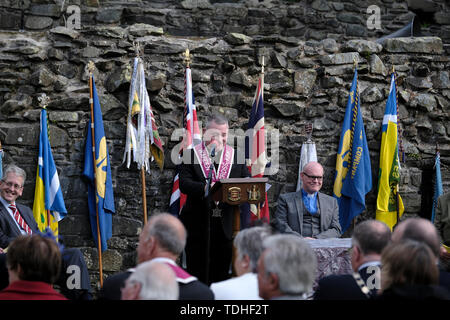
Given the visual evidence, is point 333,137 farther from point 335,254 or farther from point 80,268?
point 80,268

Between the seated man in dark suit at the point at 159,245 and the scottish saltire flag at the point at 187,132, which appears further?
the scottish saltire flag at the point at 187,132

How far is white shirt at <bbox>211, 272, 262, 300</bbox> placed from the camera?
2.37m

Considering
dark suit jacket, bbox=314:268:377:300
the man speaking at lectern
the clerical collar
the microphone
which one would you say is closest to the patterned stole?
the man speaking at lectern

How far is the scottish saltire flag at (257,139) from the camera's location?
17.0 ft

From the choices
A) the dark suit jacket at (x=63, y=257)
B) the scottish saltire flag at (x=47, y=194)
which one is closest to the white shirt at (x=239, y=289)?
the dark suit jacket at (x=63, y=257)

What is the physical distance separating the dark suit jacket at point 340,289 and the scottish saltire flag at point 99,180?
9.83ft

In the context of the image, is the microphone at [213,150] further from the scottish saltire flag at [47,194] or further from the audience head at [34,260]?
the audience head at [34,260]

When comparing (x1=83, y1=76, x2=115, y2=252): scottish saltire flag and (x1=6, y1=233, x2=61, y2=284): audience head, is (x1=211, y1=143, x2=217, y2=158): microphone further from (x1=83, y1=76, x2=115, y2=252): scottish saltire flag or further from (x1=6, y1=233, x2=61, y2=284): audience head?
(x1=6, y1=233, x2=61, y2=284): audience head

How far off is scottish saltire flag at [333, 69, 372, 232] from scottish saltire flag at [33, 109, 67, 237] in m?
2.66

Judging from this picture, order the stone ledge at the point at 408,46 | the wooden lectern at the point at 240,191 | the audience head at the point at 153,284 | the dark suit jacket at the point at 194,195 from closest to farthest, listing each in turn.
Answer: the audience head at the point at 153,284
the wooden lectern at the point at 240,191
the dark suit jacket at the point at 194,195
the stone ledge at the point at 408,46

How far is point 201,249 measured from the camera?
4395 millimetres

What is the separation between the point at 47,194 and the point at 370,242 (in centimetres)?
338

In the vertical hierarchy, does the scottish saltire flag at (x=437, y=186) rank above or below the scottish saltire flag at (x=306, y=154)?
below

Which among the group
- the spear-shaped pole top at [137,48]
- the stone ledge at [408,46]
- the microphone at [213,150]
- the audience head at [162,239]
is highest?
the stone ledge at [408,46]
